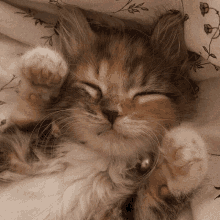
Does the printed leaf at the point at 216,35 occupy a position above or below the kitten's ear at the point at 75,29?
above

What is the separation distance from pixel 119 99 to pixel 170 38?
13.7 inches

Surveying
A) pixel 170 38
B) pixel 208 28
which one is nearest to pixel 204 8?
pixel 208 28

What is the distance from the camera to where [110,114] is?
916 mm

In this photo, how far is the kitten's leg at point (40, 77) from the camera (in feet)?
3.13

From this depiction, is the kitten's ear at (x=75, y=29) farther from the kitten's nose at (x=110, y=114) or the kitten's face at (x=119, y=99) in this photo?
the kitten's nose at (x=110, y=114)

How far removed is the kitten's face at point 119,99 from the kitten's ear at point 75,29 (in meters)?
0.06

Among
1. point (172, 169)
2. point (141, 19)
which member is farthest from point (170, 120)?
point (141, 19)

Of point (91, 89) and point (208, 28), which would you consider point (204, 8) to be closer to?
point (208, 28)

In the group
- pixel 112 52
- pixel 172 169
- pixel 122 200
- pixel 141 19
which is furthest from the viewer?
pixel 141 19

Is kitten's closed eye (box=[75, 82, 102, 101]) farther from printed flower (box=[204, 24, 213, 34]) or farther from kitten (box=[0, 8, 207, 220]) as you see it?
printed flower (box=[204, 24, 213, 34])

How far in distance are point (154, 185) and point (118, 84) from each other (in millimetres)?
382

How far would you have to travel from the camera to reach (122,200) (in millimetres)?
965

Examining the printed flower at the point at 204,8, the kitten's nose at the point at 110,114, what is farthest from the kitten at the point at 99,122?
the printed flower at the point at 204,8

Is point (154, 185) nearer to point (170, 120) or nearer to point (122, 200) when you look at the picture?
point (122, 200)
